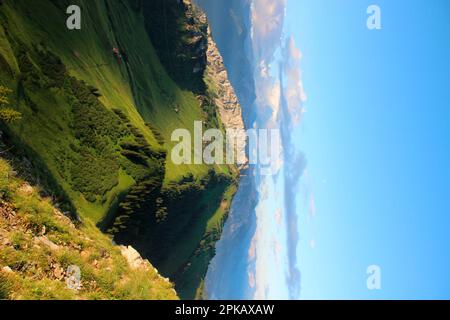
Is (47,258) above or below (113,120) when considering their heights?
below

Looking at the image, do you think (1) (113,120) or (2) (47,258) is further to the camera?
(1) (113,120)

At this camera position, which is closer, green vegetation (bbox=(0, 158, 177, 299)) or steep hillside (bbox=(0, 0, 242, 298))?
green vegetation (bbox=(0, 158, 177, 299))

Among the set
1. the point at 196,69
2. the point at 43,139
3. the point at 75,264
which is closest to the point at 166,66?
the point at 196,69
